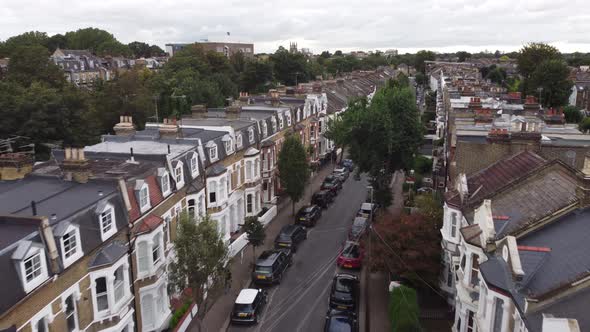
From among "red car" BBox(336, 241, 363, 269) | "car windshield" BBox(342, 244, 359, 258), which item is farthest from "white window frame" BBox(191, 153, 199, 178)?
"car windshield" BBox(342, 244, 359, 258)

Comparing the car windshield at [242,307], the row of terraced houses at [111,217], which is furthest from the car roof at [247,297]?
the row of terraced houses at [111,217]

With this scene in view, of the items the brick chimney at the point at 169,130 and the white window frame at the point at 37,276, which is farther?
the brick chimney at the point at 169,130

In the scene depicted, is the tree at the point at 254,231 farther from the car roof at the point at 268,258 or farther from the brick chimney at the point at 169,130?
the brick chimney at the point at 169,130

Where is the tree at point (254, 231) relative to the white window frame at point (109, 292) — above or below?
below

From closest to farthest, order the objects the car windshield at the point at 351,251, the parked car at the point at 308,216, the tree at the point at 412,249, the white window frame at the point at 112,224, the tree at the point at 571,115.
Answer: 1. the white window frame at the point at 112,224
2. the tree at the point at 412,249
3. the car windshield at the point at 351,251
4. the parked car at the point at 308,216
5. the tree at the point at 571,115

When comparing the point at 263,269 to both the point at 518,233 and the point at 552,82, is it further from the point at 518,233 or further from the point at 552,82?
the point at 552,82
